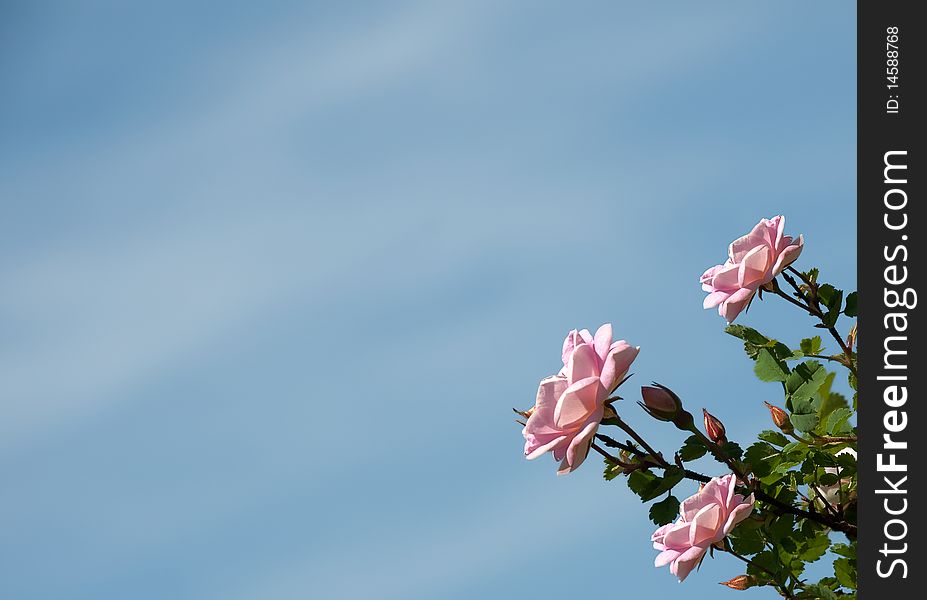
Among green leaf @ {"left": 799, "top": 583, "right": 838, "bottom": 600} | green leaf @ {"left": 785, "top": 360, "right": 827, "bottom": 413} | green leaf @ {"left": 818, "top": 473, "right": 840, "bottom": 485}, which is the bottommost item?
green leaf @ {"left": 799, "top": 583, "right": 838, "bottom": 600}

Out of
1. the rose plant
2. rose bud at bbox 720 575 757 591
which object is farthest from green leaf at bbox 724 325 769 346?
rose bud at bbox 720 575 757 591

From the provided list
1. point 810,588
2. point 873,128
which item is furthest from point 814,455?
point 873,128

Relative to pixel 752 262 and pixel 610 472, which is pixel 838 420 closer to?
pixel 752 262

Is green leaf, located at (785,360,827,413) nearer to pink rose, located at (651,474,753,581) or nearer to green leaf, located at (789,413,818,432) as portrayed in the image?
green leaf, located at (789,413,818,432)

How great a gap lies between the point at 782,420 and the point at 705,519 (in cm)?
47

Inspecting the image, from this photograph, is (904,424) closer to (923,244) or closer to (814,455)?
(814,455)

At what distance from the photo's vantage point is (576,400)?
Answer: 2312 mm

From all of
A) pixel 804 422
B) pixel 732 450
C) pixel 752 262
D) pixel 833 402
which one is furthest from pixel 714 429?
pixel 833 402

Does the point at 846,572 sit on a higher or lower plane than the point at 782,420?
lower

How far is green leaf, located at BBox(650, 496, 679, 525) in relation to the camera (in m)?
2.57

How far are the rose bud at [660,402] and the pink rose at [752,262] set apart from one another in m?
0.53

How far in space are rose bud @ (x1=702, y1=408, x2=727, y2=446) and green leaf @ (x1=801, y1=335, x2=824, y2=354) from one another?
1.46 feet

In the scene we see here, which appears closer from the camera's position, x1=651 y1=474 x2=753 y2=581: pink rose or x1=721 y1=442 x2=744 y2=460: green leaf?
x1=651 y1=474 x2=753 y2=581: pink rose

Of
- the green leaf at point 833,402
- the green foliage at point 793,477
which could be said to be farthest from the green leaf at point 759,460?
the green leaf at point 833,402
